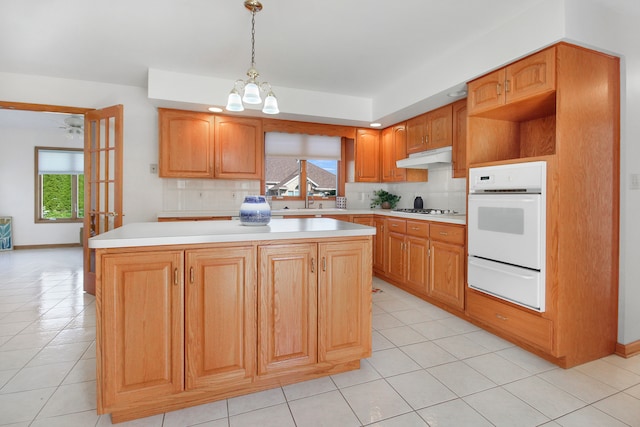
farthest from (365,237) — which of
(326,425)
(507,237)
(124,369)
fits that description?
(124,369)

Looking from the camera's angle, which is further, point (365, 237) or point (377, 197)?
point (377, 197)

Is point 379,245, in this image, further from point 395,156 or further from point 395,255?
point 395,156

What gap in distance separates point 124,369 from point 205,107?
9.75 ft

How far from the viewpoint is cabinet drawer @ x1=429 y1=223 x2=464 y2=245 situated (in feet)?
9.55

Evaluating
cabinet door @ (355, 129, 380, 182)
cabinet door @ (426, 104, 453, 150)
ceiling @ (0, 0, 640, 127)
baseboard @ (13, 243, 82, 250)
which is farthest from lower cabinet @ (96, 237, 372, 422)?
baseboard @ (13, 243, 82, 250)

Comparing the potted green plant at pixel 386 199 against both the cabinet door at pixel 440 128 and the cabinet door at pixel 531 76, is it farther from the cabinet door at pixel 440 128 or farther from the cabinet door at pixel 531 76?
→ the cabinet door at pixel 531 76

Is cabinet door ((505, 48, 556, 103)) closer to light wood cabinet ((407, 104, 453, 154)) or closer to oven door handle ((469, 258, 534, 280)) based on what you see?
light wood cabinet ((407, 104, 453, 154))

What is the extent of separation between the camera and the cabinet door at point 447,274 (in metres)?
2.92

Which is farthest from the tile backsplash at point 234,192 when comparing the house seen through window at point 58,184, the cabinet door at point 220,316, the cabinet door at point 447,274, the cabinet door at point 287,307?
the house seen through window at point 58,184

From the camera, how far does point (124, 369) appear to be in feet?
4.99

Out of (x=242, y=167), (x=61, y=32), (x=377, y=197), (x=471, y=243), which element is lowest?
(x=471, y=243)

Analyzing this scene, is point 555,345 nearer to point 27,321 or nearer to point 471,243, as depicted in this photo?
point 471,243

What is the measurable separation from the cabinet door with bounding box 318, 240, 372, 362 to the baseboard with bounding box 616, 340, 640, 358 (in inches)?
73.2

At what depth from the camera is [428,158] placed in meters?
3.60
